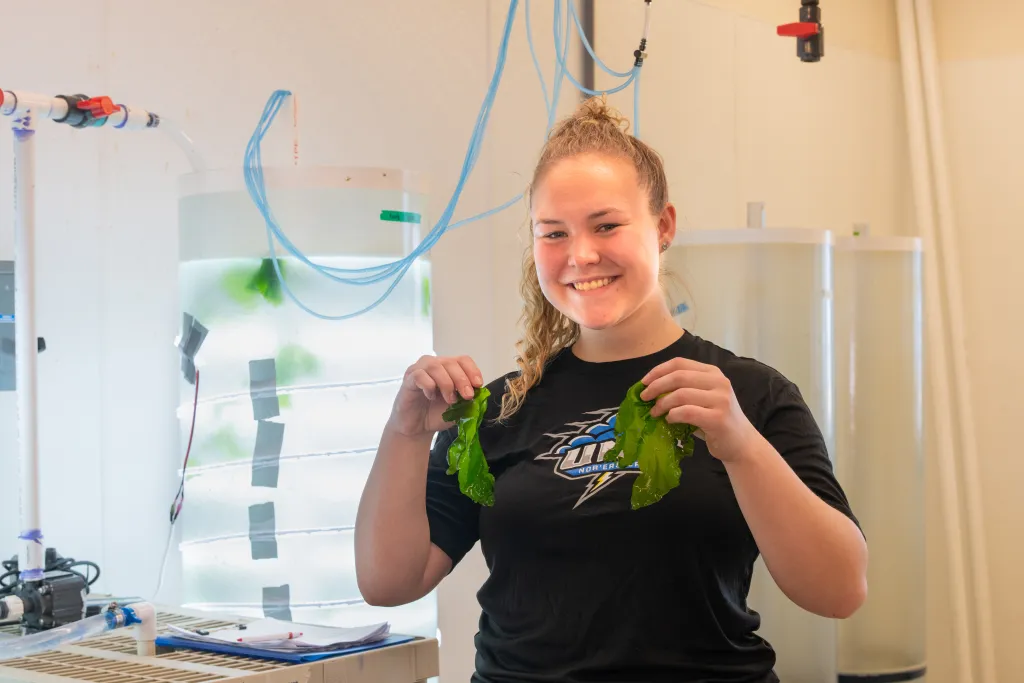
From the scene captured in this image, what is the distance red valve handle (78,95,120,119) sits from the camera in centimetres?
193

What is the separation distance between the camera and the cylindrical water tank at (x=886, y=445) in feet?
10.1

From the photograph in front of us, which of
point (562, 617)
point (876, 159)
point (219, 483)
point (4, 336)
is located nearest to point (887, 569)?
point (876, 159)

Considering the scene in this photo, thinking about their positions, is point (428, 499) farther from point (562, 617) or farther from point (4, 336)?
point (4, 336)

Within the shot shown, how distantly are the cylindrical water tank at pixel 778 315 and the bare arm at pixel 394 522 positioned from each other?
1.37 metres

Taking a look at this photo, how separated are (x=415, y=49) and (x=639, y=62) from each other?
56cm

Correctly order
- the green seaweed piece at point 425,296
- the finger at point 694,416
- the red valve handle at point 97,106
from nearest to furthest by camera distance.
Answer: the finger at point 694,416 < the red valve handle at point 97,106 < the green seaweed piece at point 425,296

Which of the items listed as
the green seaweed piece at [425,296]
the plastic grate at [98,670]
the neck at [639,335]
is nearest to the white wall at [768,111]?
the green seaweed piece at [425,296]

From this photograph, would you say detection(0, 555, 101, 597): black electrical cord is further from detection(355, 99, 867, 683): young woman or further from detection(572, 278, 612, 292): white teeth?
detection(572, 278, 612, 292): white teeth

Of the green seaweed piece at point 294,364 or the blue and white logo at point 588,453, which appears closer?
the blue and white logo at point 588,453

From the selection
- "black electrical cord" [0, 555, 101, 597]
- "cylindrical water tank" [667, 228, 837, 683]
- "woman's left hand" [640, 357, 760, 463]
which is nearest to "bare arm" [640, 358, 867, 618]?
"woman's left hand" [640, 357, 760, 463]

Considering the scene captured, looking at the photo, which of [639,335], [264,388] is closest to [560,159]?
[639,335]

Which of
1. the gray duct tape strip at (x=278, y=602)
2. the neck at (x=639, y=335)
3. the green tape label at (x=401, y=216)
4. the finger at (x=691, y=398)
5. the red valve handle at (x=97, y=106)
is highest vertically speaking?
the red valve handle at (x=97, y=106)

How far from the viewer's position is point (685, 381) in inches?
48.3

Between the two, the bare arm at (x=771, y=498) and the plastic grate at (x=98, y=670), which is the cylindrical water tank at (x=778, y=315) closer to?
the bare arm at (x=771, y=498)
